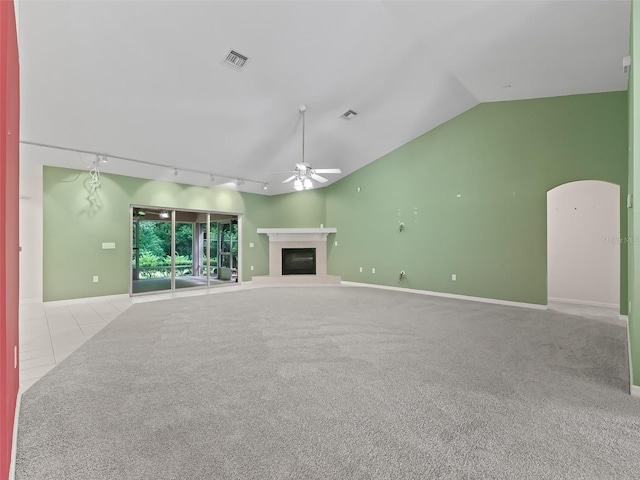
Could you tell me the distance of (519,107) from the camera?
236 inches

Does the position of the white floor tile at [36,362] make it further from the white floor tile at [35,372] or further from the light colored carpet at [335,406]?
the light colored carpet at [335,406]

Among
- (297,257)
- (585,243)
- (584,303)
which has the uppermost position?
(585,243)

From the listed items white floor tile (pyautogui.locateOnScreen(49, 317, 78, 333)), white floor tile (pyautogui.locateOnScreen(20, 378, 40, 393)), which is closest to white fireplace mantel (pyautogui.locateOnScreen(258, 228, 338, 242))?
white floor tile (pyautogui.locateOnScreen(49, 317, 78, 333))

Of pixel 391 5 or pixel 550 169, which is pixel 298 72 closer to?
pixel 391 5

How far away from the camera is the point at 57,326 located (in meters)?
4.55

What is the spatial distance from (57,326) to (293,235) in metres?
6.08

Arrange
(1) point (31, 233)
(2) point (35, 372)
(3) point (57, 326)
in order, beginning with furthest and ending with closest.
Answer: (1) point (31, 233) < (3) point (57, 326) < (2) point (35, 372)

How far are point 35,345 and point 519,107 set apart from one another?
856 cm

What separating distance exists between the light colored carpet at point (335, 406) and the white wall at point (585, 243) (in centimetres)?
242

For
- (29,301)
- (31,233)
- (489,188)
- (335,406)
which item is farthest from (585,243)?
(29,301)

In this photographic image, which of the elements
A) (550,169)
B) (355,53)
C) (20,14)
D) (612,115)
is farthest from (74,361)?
(612,115)

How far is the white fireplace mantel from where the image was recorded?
943 cm

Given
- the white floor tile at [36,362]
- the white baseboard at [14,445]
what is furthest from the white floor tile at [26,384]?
the white floor tile at [36,362]

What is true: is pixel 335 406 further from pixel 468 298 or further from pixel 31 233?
pixel 31 233
